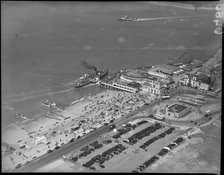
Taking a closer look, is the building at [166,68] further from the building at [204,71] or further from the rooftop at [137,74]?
the building at [204,71]

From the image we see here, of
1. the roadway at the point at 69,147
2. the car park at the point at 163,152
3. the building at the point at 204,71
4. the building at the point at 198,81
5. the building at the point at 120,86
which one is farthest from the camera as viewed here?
the building at the point at 204,71

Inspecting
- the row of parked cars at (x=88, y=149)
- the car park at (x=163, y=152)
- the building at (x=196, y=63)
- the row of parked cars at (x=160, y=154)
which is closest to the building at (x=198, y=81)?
the building at (x=196, y=63)

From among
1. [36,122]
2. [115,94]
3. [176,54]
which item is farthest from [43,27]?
[36,122]

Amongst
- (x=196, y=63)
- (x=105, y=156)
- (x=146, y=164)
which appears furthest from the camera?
(x=196, y=63)

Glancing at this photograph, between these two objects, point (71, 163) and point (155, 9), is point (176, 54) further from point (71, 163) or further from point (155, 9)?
point (71, 163)

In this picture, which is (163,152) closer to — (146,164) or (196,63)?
(146,164)

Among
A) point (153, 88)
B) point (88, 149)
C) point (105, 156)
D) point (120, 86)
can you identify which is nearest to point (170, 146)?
point (105, 156)
